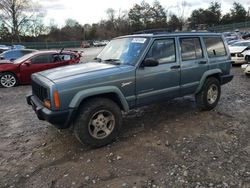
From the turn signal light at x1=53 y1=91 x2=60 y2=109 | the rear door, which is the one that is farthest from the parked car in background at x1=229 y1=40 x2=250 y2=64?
the turn signal light at x1=53 y1=91 x2=60 y2=109

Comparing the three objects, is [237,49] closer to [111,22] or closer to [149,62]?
[149,62]

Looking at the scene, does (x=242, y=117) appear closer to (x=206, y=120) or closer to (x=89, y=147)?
(x=206, y=120)

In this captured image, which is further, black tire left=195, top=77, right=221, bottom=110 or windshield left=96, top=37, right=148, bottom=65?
black tire left=195, top=77, right=221, bottom=110

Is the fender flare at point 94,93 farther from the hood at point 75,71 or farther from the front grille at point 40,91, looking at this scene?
the front grille at point 40,91

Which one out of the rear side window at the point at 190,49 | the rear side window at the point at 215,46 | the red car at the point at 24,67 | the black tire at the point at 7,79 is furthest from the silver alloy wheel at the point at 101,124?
the black tire at the point at 7,79

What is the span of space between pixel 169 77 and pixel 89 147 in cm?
208

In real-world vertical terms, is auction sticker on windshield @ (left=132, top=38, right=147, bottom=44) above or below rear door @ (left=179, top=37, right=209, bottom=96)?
above

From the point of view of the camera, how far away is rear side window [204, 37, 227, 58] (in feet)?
20.7

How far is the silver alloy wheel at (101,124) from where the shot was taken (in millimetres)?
4555

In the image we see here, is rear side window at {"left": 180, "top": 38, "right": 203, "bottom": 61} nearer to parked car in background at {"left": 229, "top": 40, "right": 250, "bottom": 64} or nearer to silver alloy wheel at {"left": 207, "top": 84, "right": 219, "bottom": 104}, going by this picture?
silver alloy wheel at {"left": 207, "top": 84, "right": 219, "bottom": 104}

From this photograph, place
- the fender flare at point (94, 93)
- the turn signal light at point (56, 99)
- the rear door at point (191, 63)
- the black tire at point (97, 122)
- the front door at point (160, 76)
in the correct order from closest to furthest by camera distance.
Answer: the turn signal light at point (56, 99), the fender flare at point (94, 93), the black tire at point (97, 122), the front door at point (160, 76), the rear door at point (191, 63)

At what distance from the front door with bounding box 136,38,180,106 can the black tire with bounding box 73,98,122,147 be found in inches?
25.4

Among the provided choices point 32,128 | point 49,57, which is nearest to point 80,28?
point 49,57

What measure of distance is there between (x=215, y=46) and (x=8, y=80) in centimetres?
811
